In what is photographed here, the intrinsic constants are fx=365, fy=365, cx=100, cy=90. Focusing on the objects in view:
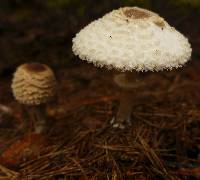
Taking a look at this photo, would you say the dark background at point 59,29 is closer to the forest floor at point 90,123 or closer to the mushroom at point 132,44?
the forest floor at point 90,123

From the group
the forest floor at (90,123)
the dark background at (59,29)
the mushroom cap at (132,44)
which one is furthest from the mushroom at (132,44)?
the dark background at (59,29)

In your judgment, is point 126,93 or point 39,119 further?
point 39,119

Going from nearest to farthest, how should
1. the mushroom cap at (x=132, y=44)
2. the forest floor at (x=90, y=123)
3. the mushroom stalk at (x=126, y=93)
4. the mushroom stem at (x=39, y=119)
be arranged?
the mushroom cap at (x=132, y=44) → the forest floor at (x=90, y=123) → the mushroom stalk at (x=126, y=93) → the mushroom stem at (x=39, y=119)

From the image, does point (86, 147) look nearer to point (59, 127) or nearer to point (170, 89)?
point (59, 127)

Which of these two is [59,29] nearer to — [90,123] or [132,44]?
[90,123]

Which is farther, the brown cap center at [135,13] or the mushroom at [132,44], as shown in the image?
the brown cap center at [135,13]

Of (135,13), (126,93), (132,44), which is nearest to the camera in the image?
(132,44)

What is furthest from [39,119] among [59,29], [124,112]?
[59,29]
